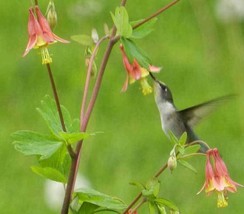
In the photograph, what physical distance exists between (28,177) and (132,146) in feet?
2.23

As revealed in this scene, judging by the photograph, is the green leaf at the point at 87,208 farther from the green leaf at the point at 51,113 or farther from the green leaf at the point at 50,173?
the green leaf at the point at 51,113

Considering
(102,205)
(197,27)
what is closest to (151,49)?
(197,27)

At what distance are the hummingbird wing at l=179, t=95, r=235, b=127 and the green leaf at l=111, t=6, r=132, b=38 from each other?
0.41m

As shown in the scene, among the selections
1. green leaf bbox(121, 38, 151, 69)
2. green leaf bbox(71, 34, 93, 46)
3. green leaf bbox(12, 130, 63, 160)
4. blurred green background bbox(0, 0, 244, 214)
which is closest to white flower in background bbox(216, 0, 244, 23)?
blurred green background bbox(0, 0, 244, 214)

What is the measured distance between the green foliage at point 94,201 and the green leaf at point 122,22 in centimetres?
46

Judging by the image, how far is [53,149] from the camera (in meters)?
2.57

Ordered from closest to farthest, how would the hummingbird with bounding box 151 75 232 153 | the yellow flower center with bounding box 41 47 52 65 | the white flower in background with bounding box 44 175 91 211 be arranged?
the yellow flower center with bounding box 41 47 52 65
the hummingbird with bounding box 151 75 232 153
the white flower in background with bounding box 44 175 91 211

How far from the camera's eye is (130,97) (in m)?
6.26

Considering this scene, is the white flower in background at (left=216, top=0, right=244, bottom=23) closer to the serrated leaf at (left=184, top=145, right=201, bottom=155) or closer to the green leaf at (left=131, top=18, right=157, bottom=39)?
the green leaf at (left=131, top=18, right=157, bottom=39)

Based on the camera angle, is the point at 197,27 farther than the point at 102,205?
Yes

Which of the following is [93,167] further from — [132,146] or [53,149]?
[53,149]

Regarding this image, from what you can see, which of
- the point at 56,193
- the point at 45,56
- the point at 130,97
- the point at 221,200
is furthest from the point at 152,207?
the point at 130,97

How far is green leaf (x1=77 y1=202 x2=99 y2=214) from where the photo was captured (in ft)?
8.75

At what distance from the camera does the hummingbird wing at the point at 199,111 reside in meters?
2.96
